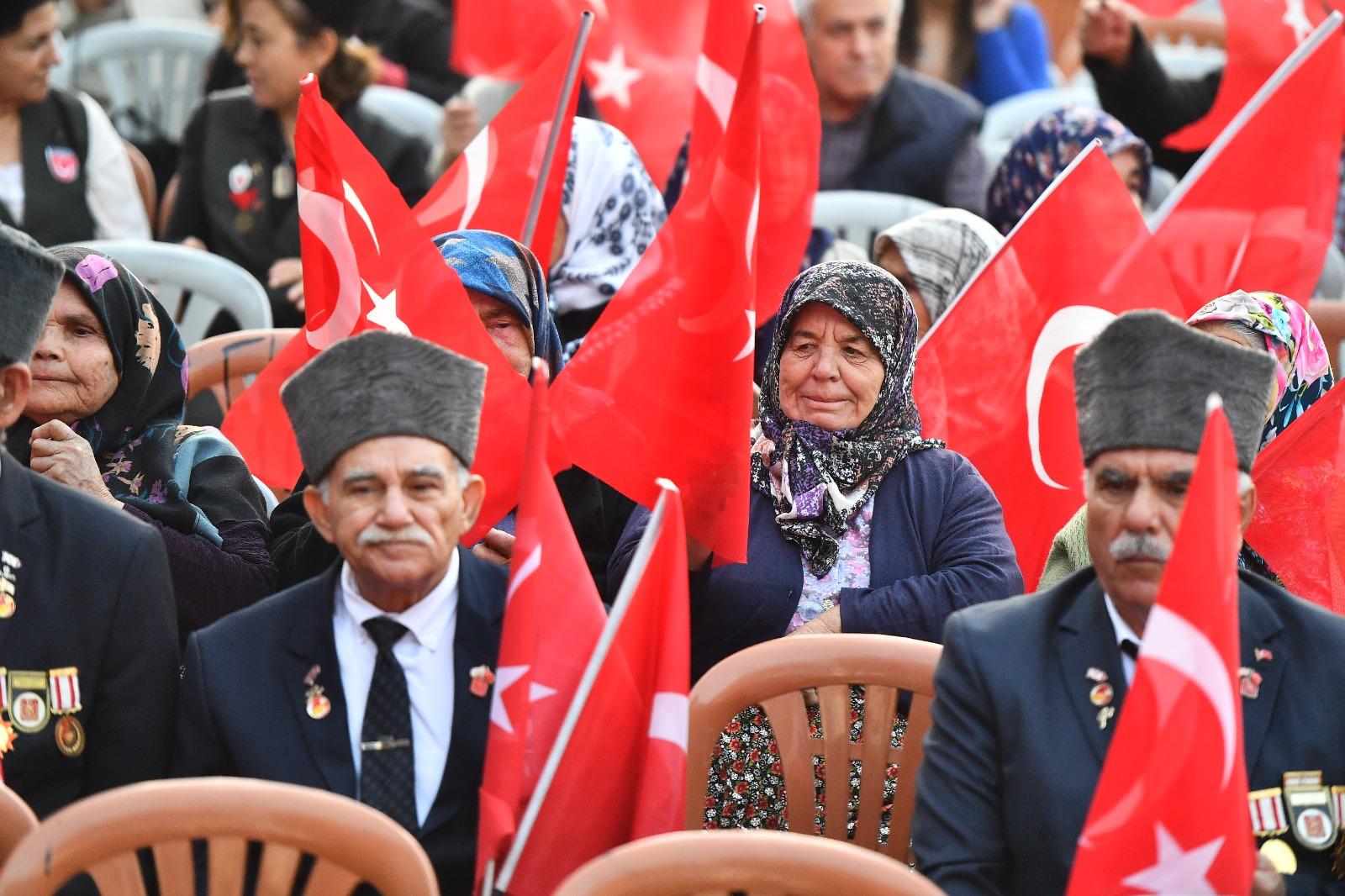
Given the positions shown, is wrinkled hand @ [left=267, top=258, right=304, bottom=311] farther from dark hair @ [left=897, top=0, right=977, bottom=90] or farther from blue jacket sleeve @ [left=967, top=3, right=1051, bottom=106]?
blue jacket sleeve @ [left=967, top=3, right=1051, bottom=106]

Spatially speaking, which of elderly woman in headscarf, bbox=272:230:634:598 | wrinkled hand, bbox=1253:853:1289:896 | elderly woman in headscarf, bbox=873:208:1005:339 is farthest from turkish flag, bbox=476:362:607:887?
elderly woman in headscarf, bbox=873:208:1005:339

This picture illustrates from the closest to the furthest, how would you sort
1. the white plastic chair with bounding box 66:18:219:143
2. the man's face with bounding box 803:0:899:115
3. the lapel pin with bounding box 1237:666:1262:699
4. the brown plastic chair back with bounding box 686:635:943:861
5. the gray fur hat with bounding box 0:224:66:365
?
the lapel pin with bounding box 1237:666:1262:699 → the gray fur hat with bounding box 0:224:66:365 → the brown plastic chair back with bounding box 686:635:943:861 → the man's face with bounding box 803:0:899:115 → the white plastic chair with bounding box 66:18:219:143

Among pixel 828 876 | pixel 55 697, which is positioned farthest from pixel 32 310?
pixel 828 876

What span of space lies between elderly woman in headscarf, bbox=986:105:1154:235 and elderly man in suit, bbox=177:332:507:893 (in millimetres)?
3309

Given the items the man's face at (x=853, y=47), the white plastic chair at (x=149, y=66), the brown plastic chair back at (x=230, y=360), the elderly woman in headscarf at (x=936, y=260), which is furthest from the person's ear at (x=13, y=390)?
the white plastic chair at (x=149, y=66)

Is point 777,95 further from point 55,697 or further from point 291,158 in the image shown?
point 55,697

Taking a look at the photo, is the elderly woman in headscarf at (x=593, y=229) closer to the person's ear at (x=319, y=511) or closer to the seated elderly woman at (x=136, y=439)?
the seated elderly woman at (x=136, y=439)

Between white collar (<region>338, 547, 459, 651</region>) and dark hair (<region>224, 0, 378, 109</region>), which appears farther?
dark hair (<region>224, 0, 378, 109</region>)

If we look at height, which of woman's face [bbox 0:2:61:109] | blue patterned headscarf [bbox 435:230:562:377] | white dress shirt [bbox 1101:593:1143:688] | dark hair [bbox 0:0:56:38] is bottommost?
white dress shirt [bbox 1101:593:1143:688]

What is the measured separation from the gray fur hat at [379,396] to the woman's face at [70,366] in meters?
0.89

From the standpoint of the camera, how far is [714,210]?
3.75 m

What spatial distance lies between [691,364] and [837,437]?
484 millimetres

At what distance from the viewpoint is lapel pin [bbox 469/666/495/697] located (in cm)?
303

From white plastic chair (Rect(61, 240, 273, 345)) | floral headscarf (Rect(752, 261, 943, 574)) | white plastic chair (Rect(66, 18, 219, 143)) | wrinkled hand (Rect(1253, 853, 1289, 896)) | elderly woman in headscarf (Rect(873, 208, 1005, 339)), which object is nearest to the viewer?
wrinkled hand (Rect(1253, 853, 1289, 896))
